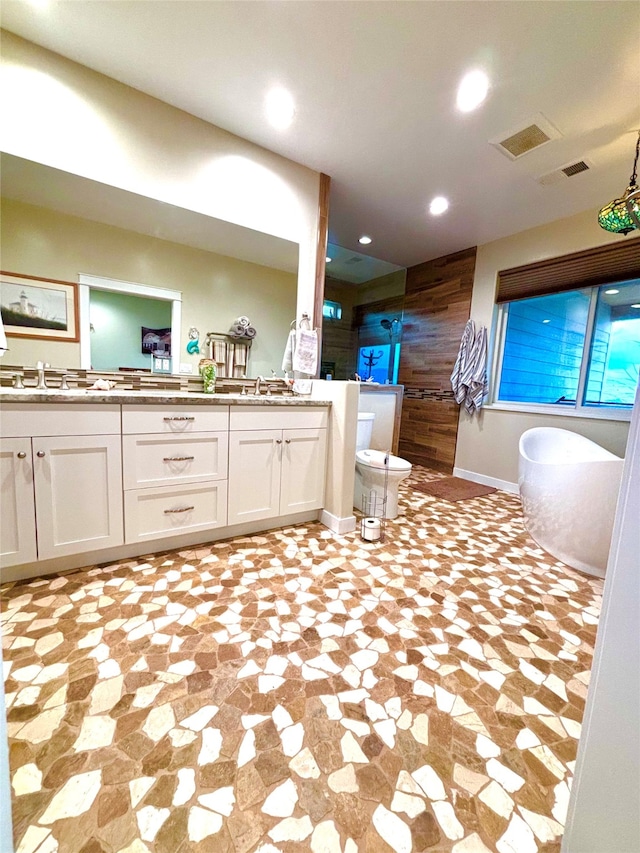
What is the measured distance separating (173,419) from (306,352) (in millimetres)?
1173

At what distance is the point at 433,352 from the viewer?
13.4 feet

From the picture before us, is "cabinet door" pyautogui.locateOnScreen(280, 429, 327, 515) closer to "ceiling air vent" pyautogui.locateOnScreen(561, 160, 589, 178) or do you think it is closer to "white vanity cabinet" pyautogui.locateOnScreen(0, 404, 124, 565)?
"white vanity cabinet" pyautogui.locateOnScreen(0, 404, 124, 565)

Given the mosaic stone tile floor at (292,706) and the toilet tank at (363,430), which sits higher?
the toilet tank at (363,430)

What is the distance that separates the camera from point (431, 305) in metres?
4.12

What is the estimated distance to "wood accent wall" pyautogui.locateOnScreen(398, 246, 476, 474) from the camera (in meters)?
3.84

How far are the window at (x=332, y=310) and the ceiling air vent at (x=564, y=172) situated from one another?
92.2 inches

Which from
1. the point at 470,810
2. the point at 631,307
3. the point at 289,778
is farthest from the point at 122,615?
the point at 631,307

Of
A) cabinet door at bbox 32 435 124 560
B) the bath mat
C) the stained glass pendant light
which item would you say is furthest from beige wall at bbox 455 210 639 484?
cabinet door at bbox 32 435 124 560

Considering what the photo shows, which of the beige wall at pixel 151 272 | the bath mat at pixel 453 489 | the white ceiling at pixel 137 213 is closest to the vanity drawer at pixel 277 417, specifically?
the beige wall at pixel 151 272

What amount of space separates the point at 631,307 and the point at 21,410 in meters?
4.20

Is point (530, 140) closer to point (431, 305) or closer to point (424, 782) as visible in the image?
point (431, 305)

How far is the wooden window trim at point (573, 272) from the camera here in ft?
8.55

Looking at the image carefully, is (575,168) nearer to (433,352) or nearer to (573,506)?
(433,352)

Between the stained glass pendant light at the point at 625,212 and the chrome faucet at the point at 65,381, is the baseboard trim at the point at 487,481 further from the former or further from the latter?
the chrome faucet at the point at 65,381
